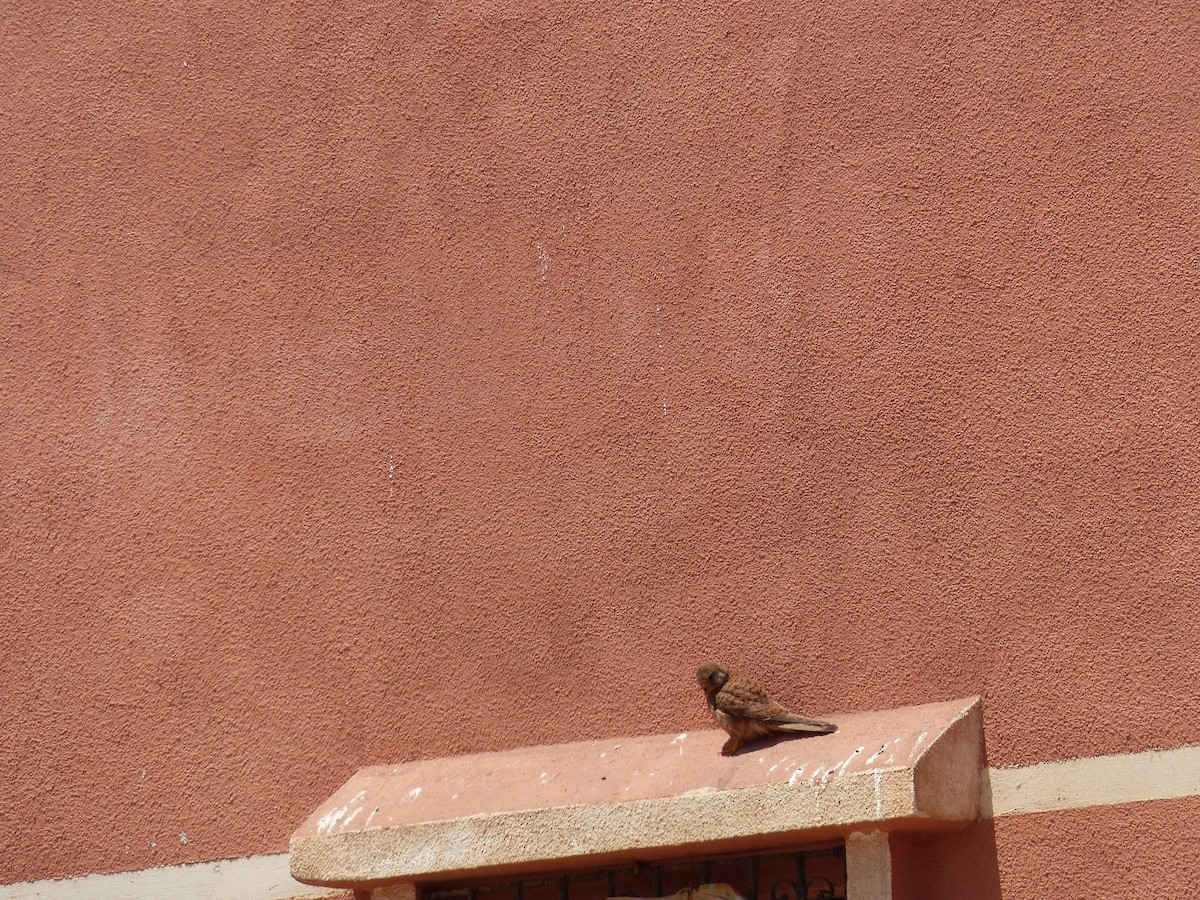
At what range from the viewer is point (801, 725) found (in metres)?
4.88

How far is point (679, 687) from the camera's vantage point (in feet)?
17.0

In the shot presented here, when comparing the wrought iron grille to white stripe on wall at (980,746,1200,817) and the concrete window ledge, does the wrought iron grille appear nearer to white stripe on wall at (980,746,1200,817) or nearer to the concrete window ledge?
the concrete window ledge

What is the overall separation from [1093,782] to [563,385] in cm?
196

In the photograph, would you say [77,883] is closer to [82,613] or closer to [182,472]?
[82,613]

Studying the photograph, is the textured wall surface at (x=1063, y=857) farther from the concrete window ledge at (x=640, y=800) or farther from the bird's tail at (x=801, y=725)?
the bird's tail at (x=801, y=725)

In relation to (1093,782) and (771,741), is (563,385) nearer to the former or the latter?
(771,741)

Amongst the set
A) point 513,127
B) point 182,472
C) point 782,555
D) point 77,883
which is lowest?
point 77,883

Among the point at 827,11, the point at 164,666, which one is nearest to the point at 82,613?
the point at 164,666

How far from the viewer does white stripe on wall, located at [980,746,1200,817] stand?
4.62m

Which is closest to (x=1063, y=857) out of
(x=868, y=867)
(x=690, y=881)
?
(x=868, y=867)

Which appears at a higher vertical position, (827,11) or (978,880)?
(827,11)

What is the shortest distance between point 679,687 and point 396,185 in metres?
1.89

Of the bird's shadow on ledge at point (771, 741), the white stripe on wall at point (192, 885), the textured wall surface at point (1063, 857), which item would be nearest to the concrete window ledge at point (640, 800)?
the bird's shadow on ledge at point (771, 741)

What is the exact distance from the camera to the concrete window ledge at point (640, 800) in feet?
14.9
